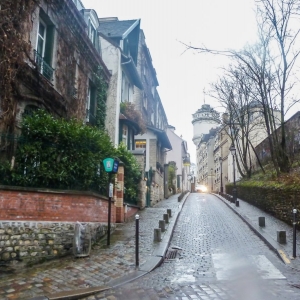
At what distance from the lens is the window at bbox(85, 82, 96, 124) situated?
18453mm

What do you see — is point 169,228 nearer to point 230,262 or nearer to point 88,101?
point 230,262

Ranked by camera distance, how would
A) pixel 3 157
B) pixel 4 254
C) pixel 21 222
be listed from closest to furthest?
pixel 4 254 < pixel 21 222 < pixel 3 157

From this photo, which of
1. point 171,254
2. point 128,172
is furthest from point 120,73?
point 171,254

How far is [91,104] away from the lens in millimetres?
19281

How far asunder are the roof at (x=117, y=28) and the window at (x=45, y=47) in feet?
28.2

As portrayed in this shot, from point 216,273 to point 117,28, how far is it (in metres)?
19.5

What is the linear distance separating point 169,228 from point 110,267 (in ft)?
17.9

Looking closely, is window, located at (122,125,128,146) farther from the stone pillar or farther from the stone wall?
the stone wall

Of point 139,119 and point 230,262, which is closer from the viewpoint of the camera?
point 230,262

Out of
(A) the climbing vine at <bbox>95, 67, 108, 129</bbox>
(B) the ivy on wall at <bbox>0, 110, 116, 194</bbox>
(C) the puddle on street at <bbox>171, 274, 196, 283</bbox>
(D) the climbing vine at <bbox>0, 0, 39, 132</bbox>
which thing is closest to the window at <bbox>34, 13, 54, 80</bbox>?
(D) the climbing vine at <bbox>0, 0, 39, 132</bbox>

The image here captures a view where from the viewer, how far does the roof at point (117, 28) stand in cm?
2275

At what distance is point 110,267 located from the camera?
837 cm

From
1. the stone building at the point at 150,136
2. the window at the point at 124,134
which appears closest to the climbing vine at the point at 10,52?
the window at the point at 124,134

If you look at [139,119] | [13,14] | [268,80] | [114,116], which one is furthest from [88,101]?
[268,80]
